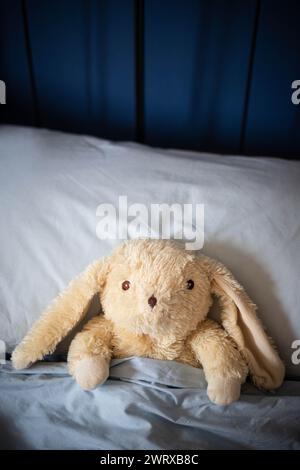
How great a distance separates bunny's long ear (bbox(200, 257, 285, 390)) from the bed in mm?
43

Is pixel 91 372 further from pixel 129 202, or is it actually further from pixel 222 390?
pixel 129 202

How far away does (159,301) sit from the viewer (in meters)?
0.69

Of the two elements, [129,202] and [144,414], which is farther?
[129,202]

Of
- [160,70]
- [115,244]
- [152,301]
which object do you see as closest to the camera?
[152,301]

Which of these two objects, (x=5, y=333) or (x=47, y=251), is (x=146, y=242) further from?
(x=5, y=333)

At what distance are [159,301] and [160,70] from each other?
0.77 metres

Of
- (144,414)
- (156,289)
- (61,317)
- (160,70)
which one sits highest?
(160,70)

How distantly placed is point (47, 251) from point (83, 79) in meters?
0.63

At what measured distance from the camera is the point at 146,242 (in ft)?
2.49

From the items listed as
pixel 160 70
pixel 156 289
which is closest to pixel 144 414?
pixel 156 289

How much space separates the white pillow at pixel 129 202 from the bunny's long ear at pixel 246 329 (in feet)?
0.20

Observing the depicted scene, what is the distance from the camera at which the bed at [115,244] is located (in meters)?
0.69

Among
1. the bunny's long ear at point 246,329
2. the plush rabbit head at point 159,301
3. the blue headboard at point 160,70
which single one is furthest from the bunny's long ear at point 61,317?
the blue headboard at point 160,70

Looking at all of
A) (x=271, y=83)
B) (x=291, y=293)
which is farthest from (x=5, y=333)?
(x=271, y=83)
